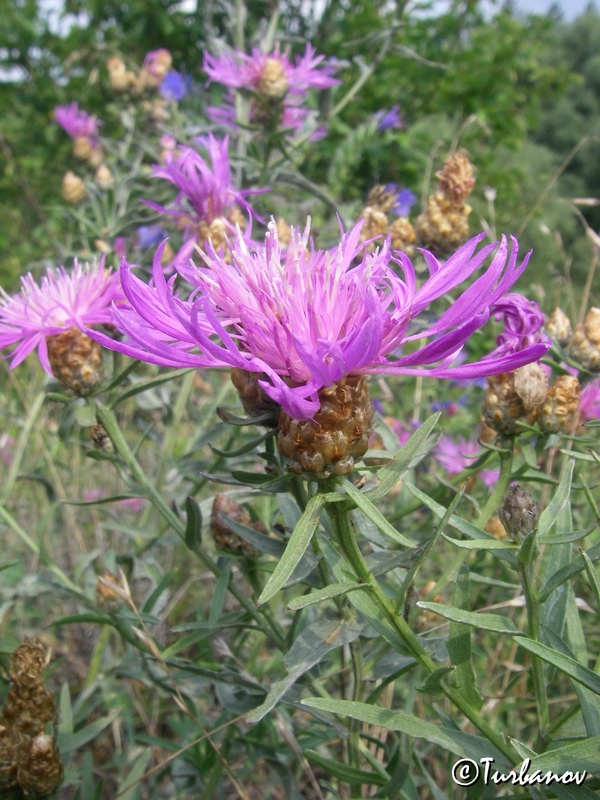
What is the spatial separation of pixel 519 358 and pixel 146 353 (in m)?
0.43

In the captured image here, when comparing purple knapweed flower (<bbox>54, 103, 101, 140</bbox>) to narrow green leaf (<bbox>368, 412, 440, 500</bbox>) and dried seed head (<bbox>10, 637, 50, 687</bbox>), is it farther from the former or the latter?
narrow green leaf (<bbox>368, 412, 440, 500</bbox>)

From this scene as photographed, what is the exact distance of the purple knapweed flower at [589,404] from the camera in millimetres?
1588

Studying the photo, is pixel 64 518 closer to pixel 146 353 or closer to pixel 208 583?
pixel 208 583

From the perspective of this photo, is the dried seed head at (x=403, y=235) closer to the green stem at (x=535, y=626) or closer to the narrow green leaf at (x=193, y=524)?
the narrow green leaf at (x=193, y=524)

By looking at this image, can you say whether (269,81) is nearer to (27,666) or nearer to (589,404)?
(589,404)

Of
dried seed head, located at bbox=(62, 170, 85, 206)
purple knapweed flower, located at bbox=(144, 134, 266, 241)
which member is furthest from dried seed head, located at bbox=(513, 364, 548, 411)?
dried seed head, located at bbox=(62, 170, 85, 206)

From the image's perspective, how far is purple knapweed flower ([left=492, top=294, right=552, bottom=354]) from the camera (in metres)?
1.24

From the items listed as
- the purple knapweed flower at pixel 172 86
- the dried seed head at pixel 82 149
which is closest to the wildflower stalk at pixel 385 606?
the purple knapweed flower at pixel 172 86

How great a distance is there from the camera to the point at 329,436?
2.80 feet

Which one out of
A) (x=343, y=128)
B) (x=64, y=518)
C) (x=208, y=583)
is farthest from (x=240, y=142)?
(x=343, y=128)

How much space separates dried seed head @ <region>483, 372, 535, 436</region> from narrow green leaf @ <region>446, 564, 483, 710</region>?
0.36 meters

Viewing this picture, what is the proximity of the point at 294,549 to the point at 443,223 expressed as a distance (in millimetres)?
1041

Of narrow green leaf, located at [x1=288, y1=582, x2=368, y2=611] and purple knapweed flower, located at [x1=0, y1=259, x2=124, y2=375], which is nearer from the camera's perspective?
narrow green leaf, located at [x1=288, y1=582, x2=368, y2=611]

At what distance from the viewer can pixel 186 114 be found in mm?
3334
